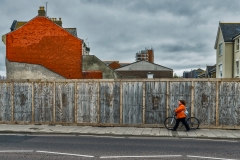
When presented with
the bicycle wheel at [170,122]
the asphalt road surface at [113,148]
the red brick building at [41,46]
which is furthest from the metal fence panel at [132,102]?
the red brick building at [41,46]

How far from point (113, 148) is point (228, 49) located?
1169 inches

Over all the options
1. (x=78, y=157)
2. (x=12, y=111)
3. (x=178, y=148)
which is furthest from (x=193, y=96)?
(x=12, y=111)

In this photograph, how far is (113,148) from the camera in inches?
368

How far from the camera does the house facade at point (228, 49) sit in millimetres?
33500

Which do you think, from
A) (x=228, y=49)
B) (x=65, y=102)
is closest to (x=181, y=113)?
(x=65, y=102)

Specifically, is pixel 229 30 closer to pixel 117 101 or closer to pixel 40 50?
pixel 40 50

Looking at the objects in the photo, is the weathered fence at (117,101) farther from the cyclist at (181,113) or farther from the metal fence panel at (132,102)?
the cyclist at (181,113)

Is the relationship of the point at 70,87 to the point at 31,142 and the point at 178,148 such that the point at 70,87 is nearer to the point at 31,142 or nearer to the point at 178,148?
the point at 31,142

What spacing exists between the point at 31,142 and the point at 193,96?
8.29m

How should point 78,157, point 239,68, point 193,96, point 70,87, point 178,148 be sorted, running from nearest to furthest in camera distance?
point 78,157 → point 178,148 → point 193,96 → point 70,87 → point 239,68

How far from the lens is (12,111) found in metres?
15.9

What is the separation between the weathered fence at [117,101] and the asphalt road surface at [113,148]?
3034 millimetres

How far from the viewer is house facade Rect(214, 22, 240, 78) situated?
33.5 metres

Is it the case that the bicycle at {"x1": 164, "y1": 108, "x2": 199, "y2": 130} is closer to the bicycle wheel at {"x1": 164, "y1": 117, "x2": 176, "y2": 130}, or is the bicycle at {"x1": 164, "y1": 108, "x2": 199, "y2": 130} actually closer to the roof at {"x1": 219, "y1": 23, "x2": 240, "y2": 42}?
the bicycle wheel at {"x1": 164, "y1": 117, "x2": 176, "y2": 130}
